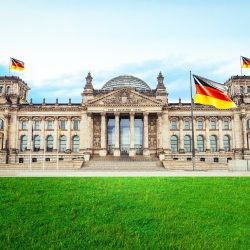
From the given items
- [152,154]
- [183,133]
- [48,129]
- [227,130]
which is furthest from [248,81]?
[48,129]

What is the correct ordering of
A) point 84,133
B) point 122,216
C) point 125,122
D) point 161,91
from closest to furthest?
point 122,216
point 84,133
point 125,122
point 161,91

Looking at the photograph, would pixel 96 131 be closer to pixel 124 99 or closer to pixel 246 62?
pixel 124 99

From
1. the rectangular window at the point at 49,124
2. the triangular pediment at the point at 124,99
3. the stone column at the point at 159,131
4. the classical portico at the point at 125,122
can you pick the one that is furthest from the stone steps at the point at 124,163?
the rectangular window at the point at 49,124

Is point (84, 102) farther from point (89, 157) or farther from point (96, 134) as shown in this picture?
point (89, 157)

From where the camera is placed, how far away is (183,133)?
78062 mm

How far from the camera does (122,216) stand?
491 inches

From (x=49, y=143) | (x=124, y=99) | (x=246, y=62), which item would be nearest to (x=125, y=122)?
(x=124, y=99)

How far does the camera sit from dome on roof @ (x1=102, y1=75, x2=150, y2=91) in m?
85.2

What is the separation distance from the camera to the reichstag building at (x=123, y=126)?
242ft

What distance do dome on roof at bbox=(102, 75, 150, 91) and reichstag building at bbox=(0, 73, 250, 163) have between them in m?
6.52

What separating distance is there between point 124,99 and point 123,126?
6.33m

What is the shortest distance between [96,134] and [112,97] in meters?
9.39

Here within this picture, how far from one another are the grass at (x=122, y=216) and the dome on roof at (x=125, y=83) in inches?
2688

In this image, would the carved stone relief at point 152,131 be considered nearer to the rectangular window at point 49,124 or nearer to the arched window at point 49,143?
the arched window at point 49,143
